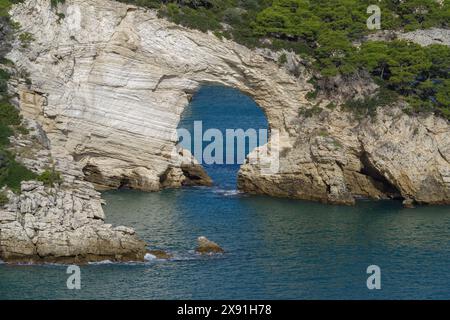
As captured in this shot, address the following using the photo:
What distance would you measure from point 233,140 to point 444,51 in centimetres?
2343

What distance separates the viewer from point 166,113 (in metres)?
79.1

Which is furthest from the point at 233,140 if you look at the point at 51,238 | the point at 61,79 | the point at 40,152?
the point at 51,238

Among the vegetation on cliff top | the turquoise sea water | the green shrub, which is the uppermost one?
the vegetation on cliff top

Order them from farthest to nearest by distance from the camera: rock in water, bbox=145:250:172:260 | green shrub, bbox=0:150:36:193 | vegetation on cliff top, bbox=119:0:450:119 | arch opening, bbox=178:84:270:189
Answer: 1. arch opening, bbox=178:84:270:189
2. vegetation on cliff top, bbox=119:0:450:119
3. green shrub, bbox=0:150:36:193
4. rock in water, bbox=145:250:172:260

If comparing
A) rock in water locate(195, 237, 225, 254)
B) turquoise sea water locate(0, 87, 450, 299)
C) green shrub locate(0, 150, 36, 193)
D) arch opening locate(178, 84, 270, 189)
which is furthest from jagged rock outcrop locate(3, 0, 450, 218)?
rock in water locate(195, 237, 225, 254)

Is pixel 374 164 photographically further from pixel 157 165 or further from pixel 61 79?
pixel 61 79

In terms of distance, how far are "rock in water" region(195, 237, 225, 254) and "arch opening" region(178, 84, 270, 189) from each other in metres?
19.2

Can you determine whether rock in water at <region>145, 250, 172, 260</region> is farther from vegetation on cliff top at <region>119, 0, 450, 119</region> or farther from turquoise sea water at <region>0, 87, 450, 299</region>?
vegetation on cliff top at <region>119, 0, 450, 119</region>

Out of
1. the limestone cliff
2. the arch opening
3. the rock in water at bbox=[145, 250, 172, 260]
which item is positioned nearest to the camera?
the rock in water at bbox=[145, 250, 172, 260]

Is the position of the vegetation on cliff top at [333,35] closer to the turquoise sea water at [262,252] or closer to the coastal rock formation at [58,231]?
the turquoise sea water at [262,252]

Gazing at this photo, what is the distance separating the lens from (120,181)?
80.0 m

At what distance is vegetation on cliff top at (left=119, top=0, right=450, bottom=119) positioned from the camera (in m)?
78.8

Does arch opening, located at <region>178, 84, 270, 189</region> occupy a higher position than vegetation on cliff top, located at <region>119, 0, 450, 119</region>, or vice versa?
vegetation on cliff top, located at <region>119, 0, 450, 119</region>

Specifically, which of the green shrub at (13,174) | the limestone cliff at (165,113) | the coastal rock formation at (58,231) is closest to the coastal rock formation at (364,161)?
the limestone cliff at (165,113)
